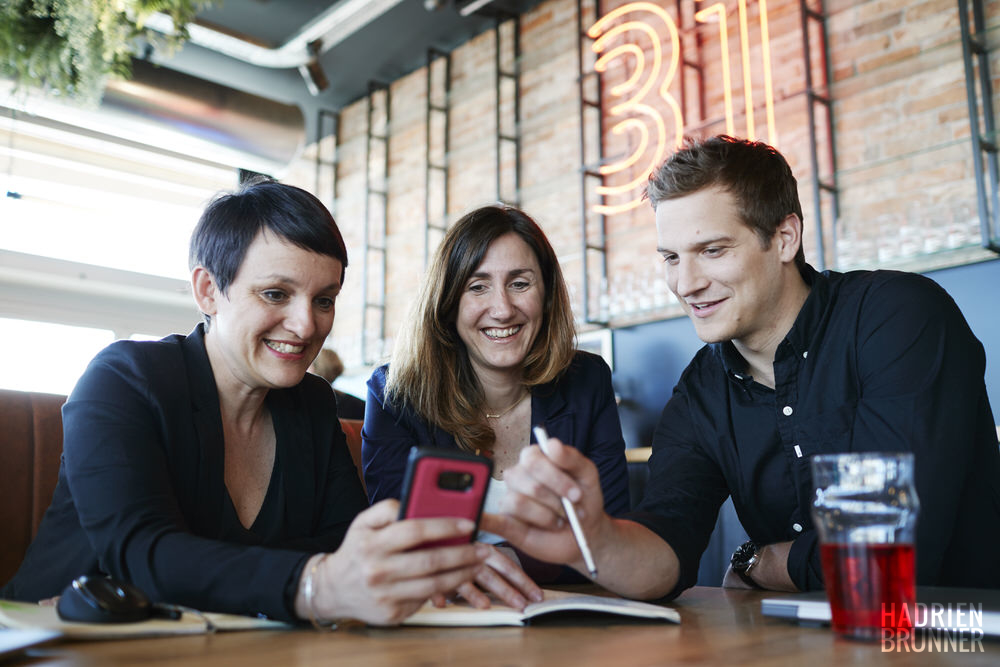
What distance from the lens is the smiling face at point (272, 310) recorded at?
50.2 inches

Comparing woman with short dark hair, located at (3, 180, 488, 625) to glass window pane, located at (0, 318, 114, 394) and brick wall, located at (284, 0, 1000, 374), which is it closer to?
brick wall, located at (284, 0, 1000, 374)

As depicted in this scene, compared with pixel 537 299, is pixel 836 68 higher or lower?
higher

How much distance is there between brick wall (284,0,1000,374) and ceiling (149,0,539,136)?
0.19m

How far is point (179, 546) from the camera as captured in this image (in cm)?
91

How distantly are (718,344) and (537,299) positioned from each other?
519 mm

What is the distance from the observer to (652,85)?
4.31 metres

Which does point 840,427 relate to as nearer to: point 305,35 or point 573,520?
point 573,520

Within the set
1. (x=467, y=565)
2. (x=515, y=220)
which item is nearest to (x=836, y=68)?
(x=515, y=220)

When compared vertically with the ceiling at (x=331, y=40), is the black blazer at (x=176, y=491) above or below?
below

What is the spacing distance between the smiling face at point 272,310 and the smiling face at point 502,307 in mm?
565

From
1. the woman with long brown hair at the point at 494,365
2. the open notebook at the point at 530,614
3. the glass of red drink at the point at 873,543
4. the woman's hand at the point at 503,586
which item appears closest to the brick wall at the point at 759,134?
the woman with long brown hair at the point at 494,365

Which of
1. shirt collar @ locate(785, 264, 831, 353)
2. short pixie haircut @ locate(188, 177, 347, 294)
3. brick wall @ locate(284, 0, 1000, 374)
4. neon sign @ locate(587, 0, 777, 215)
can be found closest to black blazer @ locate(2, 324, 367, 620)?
short pixie haircut @ locate(188, 177, 347, 294)

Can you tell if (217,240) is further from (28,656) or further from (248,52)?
(248,52)

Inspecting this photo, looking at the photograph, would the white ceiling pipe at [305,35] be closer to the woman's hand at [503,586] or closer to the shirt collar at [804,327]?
the shirt collar at [804,327]
